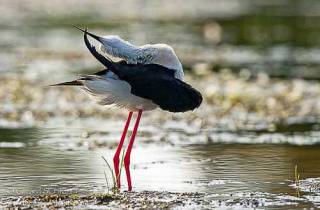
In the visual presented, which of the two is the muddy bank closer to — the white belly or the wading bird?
the wading bird

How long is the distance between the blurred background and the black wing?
24.6 inches

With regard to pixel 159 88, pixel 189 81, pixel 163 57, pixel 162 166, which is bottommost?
pixel 162 166


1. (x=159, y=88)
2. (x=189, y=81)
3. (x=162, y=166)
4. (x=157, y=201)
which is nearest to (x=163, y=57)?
(x=159, y=88)

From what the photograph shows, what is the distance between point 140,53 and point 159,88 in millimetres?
441

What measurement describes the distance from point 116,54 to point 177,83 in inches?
20.8

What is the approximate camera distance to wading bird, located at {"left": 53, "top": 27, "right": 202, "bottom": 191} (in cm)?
692

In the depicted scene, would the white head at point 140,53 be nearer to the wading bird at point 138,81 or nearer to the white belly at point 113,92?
the wading bird at point 138,81

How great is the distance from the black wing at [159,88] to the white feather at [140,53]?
0.14 meters

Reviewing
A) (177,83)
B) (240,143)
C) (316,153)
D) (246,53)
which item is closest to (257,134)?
(240,143)

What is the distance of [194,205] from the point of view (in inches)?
A: 244

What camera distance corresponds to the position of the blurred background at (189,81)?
27.8 ft

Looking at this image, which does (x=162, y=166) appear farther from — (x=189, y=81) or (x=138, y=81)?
(x=189, y=81)

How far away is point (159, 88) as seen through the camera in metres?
6.94

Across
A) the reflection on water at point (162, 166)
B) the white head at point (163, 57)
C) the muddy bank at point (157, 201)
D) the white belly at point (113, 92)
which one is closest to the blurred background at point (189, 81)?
the reflection on water at point (162, 166)
